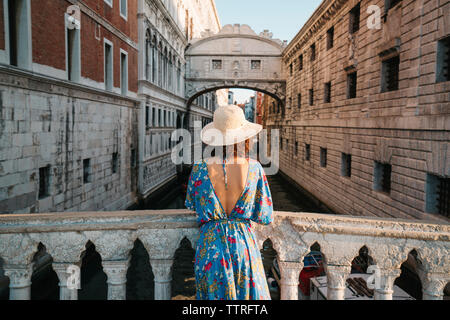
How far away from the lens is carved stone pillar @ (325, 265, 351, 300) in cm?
235

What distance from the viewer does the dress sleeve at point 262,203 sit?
2.16 metres

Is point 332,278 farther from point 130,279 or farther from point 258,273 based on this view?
point 130,279

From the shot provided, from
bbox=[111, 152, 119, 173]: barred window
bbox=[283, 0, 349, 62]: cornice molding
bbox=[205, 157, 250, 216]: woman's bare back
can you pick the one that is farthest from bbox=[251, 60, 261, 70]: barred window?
bbox=[205, 157, 250, 216]: woman's bare back

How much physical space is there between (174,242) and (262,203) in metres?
0.72

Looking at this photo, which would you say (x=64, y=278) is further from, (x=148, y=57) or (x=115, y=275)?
(x=148, y=57)

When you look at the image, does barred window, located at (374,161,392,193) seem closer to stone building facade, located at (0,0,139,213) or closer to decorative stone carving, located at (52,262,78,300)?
stone building facade, located at (0,0,139,213)

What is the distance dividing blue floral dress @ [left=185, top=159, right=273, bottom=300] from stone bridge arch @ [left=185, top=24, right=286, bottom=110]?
23208 millimetres

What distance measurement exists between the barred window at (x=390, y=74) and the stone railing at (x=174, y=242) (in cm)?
749

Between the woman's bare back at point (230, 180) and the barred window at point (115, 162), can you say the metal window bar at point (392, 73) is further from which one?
the barred window at point (115, 162)

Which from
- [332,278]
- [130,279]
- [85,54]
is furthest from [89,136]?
[332,278]

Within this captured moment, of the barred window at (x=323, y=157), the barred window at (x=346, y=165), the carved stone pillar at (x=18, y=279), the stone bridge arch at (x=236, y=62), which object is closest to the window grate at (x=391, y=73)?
the barred window at (x=346, y=165)

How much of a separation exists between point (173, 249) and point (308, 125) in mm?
15871

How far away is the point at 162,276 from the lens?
2.40 meters
